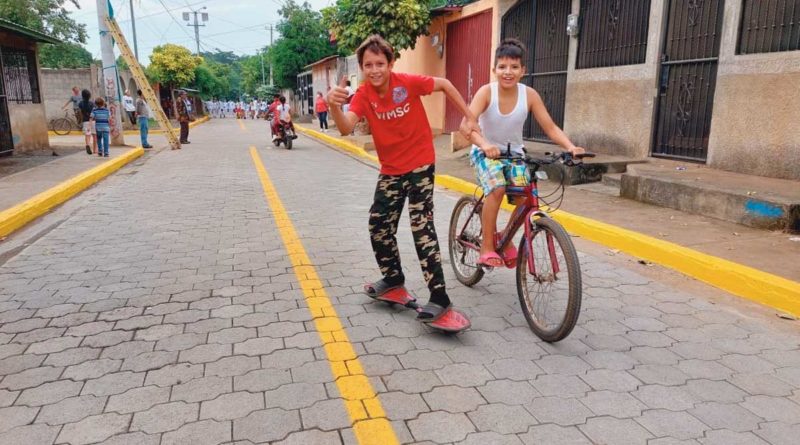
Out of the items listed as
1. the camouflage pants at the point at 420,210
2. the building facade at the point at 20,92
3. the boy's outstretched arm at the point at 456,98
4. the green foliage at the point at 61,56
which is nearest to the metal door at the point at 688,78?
the boy's outstretched arm at the point at 456,98

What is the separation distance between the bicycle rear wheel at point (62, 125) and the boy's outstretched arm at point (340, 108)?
23881mm

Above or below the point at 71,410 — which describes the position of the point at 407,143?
above

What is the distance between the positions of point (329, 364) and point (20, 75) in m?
15.1

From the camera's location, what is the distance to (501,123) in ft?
13.0

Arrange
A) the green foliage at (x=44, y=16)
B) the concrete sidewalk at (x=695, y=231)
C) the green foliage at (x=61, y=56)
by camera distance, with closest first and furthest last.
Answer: the concrete sidewalk at (x=695, y=231)
the green foliage at (x=44, y=16)
the green foliage at (x=61, y=56)

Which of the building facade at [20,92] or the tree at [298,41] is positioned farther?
the tree at [298,41]

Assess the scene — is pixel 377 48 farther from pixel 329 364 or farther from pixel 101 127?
pixel 101 127

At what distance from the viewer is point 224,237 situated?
20.1ft

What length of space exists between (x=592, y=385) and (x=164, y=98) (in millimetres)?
44256

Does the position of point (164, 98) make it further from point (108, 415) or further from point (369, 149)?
point (108, 415)

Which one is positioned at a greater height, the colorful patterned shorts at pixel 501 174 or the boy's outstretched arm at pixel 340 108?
the boy's outstretched arm at pixel 340 108

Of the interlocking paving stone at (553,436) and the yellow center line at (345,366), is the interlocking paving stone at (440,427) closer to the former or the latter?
the yellow center line at (345,366)

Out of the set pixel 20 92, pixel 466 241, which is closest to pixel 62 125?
pixel 20 92

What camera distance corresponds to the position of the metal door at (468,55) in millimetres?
14820
